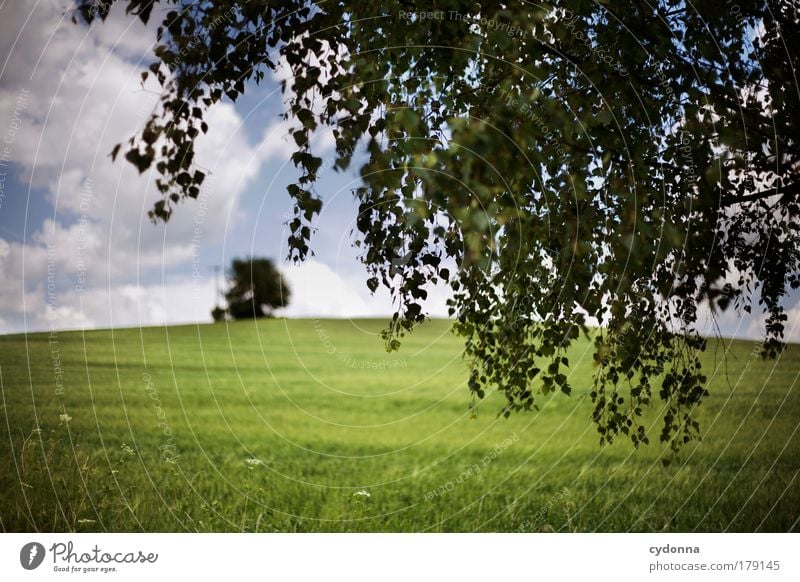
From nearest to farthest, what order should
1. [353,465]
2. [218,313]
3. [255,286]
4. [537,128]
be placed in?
[537,128] → [218,313] → [255,286] → [353,465]

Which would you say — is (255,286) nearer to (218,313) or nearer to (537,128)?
(218,313)

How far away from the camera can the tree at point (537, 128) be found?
102 inches

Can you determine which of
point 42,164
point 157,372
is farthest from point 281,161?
point 157,372

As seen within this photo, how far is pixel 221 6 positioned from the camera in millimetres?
2631

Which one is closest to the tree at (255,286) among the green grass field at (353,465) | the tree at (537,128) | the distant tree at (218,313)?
the distant tree at (218,313)

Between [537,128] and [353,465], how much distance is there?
2.88 meters

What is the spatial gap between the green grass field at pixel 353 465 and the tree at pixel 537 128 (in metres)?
0.72

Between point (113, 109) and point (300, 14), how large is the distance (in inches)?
33.3

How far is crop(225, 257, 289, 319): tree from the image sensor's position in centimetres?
391

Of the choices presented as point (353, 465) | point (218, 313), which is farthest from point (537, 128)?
point (353, 465)

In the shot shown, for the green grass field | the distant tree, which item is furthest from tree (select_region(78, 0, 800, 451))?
the distant tree

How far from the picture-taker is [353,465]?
182 inches

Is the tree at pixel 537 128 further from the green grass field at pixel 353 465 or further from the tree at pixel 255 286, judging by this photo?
the tree at pixel 255 286

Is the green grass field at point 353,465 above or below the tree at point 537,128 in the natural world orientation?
below
